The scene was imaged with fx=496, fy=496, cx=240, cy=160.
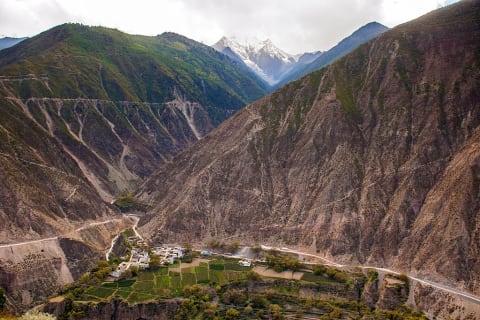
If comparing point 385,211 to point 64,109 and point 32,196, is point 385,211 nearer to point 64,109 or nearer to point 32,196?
point 32,196

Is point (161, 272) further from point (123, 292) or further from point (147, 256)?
point (123, 292)

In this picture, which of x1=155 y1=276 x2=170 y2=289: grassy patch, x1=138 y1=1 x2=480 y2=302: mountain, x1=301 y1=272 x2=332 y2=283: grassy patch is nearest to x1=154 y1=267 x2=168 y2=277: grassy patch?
x1=155 y1=276 x2=170 y2=289: grassy patch

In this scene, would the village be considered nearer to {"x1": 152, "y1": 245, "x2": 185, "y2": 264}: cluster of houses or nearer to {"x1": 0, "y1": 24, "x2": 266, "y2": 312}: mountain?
{"x1": 152, "y1": 245, "x2": 185, "y2": 264}: cluster of houses

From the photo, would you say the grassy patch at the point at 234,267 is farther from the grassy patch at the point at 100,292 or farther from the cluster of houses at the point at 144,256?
the grassy patch at the point at 100,292

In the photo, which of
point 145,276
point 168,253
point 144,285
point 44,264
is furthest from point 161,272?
point 44,264

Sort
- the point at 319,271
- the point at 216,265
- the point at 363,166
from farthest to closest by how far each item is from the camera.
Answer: the point at 363,166 → the point at 216,265 → the point at 319,271

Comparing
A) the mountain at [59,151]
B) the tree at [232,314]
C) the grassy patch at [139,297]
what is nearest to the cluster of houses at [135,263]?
the grassy patch at [139,297]
